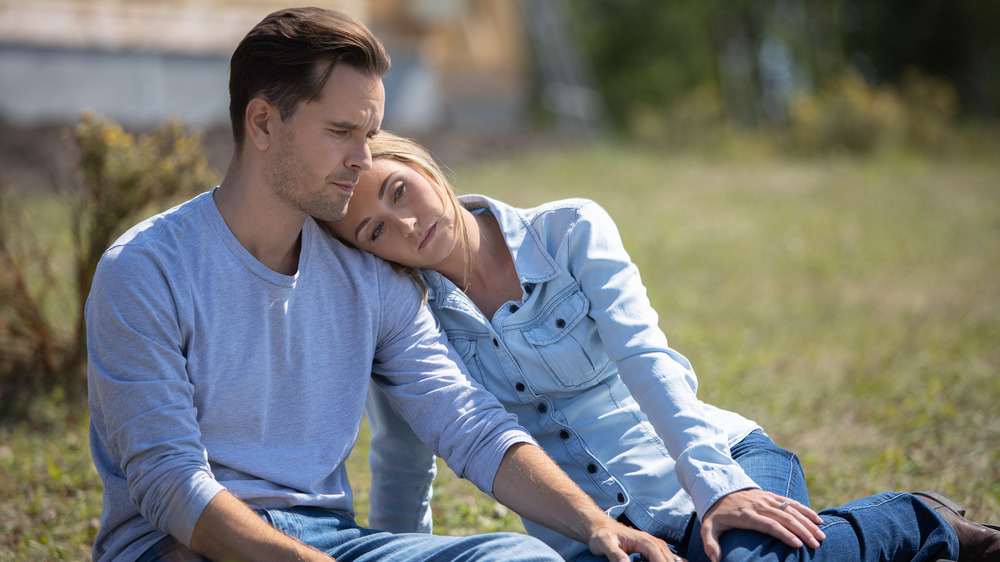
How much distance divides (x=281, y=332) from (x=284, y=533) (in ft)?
1.90

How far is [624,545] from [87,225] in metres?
4.13

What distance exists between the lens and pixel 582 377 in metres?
3.04

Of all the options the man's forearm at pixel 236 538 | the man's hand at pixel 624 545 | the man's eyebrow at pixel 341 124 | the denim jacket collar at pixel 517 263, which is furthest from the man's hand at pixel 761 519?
the man's eyebrow at pixel 341 124

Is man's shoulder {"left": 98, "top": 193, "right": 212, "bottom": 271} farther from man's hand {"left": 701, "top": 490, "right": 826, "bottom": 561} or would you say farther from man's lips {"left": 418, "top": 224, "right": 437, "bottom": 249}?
man's hand {"left": 701, "top": 490, "right": 826, "bottom": 561}

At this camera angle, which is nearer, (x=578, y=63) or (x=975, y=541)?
(x=975, y=541)

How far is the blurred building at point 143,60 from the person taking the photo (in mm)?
12039

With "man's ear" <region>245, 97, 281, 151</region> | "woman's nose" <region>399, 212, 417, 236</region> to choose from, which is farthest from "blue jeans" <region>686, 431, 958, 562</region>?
"man's ear" <region>245, 97, 281, 151</region>

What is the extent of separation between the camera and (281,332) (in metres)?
2.68

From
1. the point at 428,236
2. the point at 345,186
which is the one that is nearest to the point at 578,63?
the point at 428,236

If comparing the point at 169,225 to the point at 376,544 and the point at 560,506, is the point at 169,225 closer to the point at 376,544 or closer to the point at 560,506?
the point at 376,544

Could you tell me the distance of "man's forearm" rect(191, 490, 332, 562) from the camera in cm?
237

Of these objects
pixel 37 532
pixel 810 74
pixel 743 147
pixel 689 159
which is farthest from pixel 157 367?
pixel 810 74

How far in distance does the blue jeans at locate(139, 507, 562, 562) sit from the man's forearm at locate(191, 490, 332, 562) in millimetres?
112

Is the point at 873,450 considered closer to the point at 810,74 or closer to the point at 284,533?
the point at 284,533
